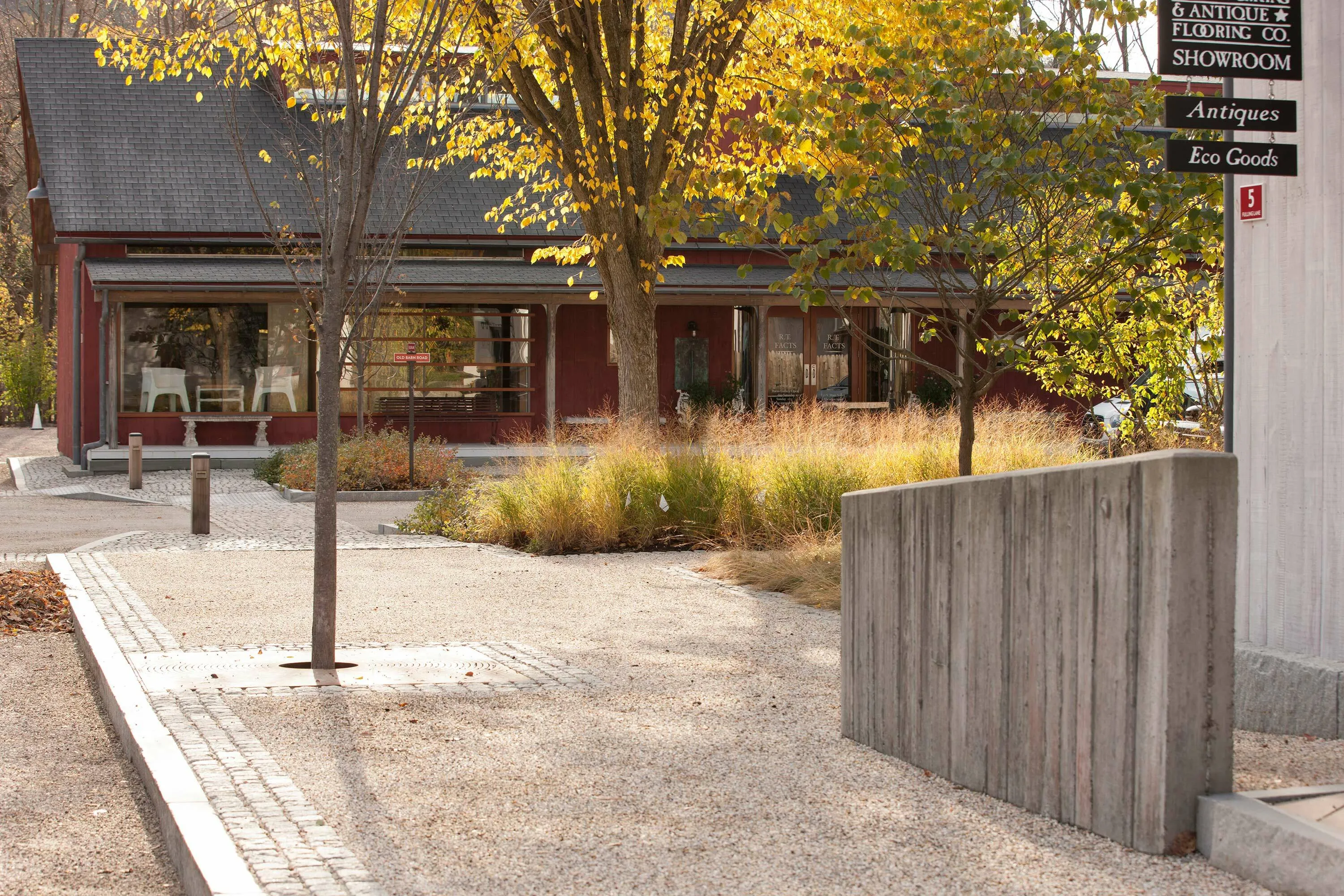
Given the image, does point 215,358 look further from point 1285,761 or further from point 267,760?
point 1285,761

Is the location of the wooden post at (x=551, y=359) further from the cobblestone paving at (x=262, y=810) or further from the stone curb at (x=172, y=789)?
the cobblestone paving at (x=262, y=810)

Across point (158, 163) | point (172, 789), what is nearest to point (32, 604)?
point (172, 789)

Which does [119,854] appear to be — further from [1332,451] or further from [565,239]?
[565,239]

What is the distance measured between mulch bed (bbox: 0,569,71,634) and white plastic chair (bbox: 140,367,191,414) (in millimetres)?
16061

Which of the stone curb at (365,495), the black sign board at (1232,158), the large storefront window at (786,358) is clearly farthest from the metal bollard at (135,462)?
the black sign board at (1232,158)

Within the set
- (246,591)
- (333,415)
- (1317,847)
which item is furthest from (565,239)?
(1317,847)

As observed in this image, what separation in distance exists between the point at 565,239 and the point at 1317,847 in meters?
25.0

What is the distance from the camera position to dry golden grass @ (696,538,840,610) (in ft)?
31.6

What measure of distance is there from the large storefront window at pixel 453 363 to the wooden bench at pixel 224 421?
1.59 m

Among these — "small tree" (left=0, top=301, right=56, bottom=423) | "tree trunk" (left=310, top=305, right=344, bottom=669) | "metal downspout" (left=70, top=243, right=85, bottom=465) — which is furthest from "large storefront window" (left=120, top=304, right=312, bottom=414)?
"tree trunk" (left=310, top=305, right=344, bottom=669)

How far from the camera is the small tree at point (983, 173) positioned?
29.3ft

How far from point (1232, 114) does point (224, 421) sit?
23.1 meters

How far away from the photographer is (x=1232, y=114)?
17.5 ft

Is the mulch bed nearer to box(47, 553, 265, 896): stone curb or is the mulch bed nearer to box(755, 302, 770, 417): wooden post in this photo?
box(47, 553, 265, 896): stone curb
